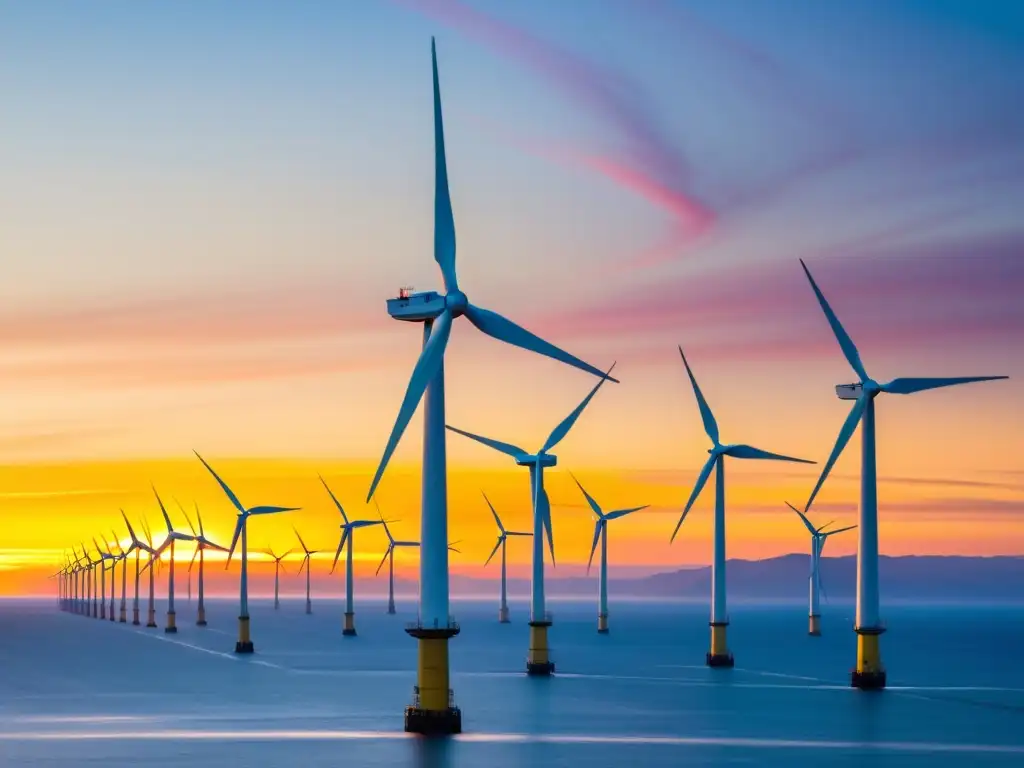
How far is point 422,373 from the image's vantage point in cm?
8394

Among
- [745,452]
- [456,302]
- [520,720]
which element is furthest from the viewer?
[745,452]

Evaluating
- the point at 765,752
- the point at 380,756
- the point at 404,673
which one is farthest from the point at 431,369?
the point at 404,673

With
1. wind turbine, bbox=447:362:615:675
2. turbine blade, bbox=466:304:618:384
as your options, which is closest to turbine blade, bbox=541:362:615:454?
wind turbine, bbox=447:362:615:675

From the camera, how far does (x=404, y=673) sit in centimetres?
18625

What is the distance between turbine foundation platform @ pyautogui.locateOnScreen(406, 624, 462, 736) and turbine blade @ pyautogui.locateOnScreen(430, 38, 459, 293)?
17842mm

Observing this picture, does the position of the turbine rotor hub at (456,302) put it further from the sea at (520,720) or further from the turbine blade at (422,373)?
the sea at (520,720)

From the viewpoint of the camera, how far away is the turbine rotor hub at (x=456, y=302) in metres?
87.6

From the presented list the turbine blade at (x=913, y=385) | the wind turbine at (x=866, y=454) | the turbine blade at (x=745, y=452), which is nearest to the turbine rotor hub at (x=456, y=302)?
the wind turbine at (x=866, y=454)

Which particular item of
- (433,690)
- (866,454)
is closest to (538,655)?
(866,454)

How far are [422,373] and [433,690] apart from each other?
16473 mm

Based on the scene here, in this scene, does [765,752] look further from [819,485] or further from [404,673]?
[404,673]

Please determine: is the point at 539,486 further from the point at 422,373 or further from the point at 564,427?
the point at 422,373

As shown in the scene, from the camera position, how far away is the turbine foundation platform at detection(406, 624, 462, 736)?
84.8 metres

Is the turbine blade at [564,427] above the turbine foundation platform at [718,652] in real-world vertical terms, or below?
above
